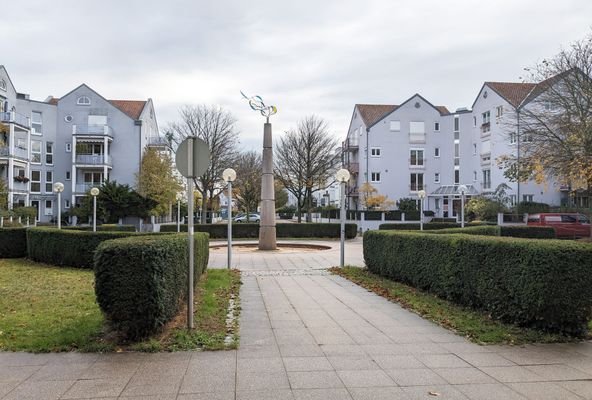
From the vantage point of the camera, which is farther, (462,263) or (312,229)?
(312,229)

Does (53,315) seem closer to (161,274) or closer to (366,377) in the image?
(161,274)

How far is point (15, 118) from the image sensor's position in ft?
151

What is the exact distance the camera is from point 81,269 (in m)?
15.5

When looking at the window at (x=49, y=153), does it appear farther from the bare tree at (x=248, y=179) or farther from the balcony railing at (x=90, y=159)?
the bare tree at (x=248, y=179)

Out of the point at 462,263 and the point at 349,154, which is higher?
the point at 349,154

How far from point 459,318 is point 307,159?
142ft

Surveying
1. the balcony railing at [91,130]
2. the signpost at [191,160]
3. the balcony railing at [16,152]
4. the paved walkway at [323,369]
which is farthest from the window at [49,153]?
the paved walkway at [323,369]

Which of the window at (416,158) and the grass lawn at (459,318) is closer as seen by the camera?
the grass lawn at (459,318)

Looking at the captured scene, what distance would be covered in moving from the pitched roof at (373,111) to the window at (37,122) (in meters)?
34.8

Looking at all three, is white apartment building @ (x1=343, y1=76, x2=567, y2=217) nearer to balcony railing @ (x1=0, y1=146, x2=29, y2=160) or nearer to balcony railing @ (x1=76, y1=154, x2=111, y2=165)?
balcony railing @ (x1=76, y1=154, x2=111, y2=165)

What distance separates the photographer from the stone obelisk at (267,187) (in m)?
23.4

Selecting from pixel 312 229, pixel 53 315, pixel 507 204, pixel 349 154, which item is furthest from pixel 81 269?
pixel 349 154

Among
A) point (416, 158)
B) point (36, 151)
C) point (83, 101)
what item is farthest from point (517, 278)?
point (83, 101)

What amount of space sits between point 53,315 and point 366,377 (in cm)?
524
